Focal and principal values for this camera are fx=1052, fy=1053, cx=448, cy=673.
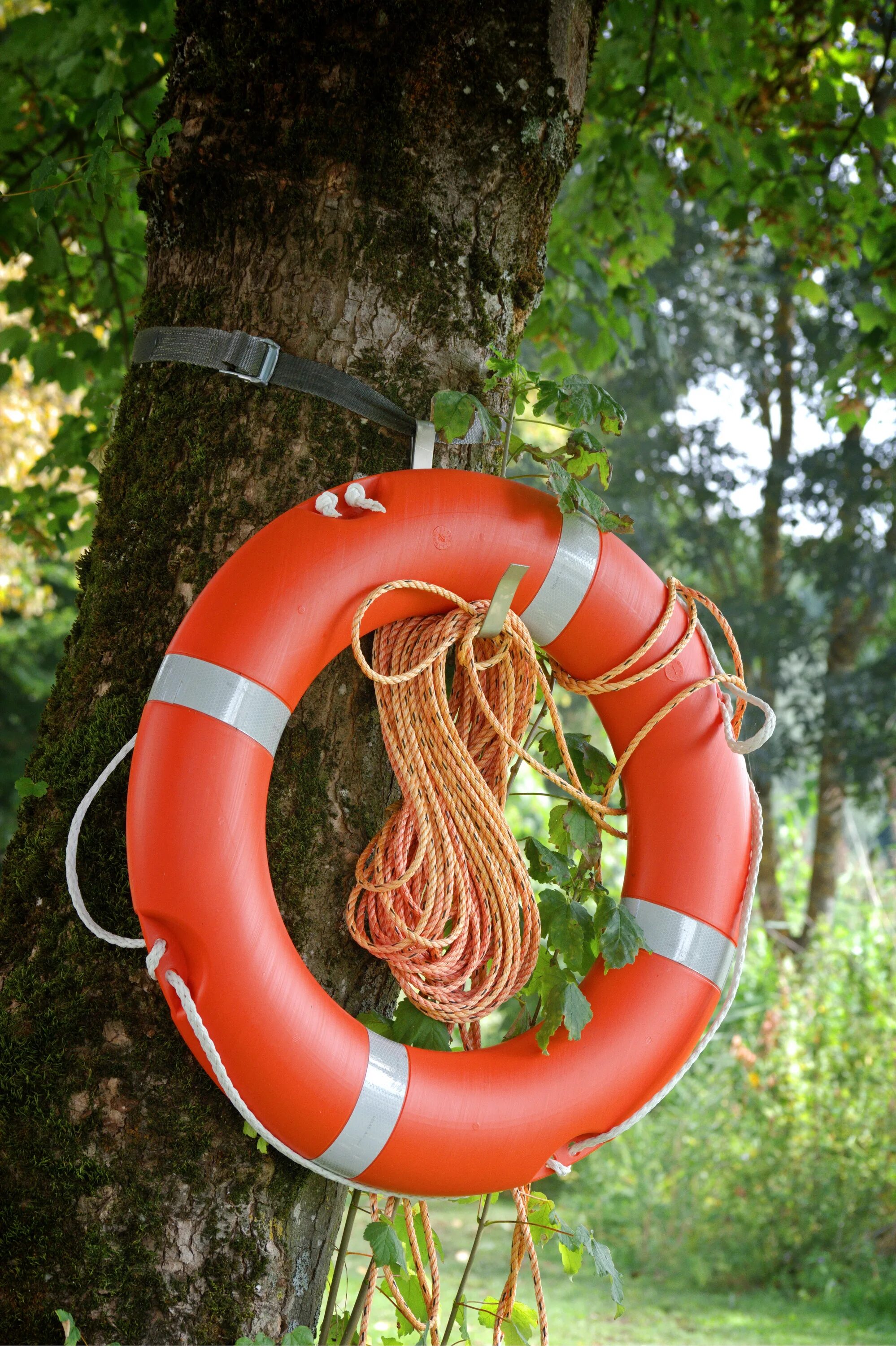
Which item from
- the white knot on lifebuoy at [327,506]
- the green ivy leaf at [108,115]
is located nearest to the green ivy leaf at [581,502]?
the white knot on lifebuoy at [327,506]

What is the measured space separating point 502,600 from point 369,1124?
585mm

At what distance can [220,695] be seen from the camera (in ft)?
3.62

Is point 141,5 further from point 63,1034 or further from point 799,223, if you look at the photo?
point 63,1034

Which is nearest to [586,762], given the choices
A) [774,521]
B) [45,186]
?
[45,186]

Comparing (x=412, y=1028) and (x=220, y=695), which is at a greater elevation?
(x=220, y=695)

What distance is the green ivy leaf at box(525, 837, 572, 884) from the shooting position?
1.32 meters

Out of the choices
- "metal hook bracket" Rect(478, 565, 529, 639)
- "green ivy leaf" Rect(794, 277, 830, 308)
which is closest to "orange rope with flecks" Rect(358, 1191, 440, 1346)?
"metal hook bracket" Rect(478, 565, 529, 639)

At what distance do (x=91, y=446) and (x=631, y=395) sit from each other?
4352 mm

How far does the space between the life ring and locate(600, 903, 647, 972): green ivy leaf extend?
6 cm

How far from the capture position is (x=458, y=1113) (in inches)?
44.5

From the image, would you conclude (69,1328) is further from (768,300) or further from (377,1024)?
(768,300)

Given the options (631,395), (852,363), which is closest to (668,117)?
(852,363)

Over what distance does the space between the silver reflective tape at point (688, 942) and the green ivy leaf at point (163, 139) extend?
1.10m

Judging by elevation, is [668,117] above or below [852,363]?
above
